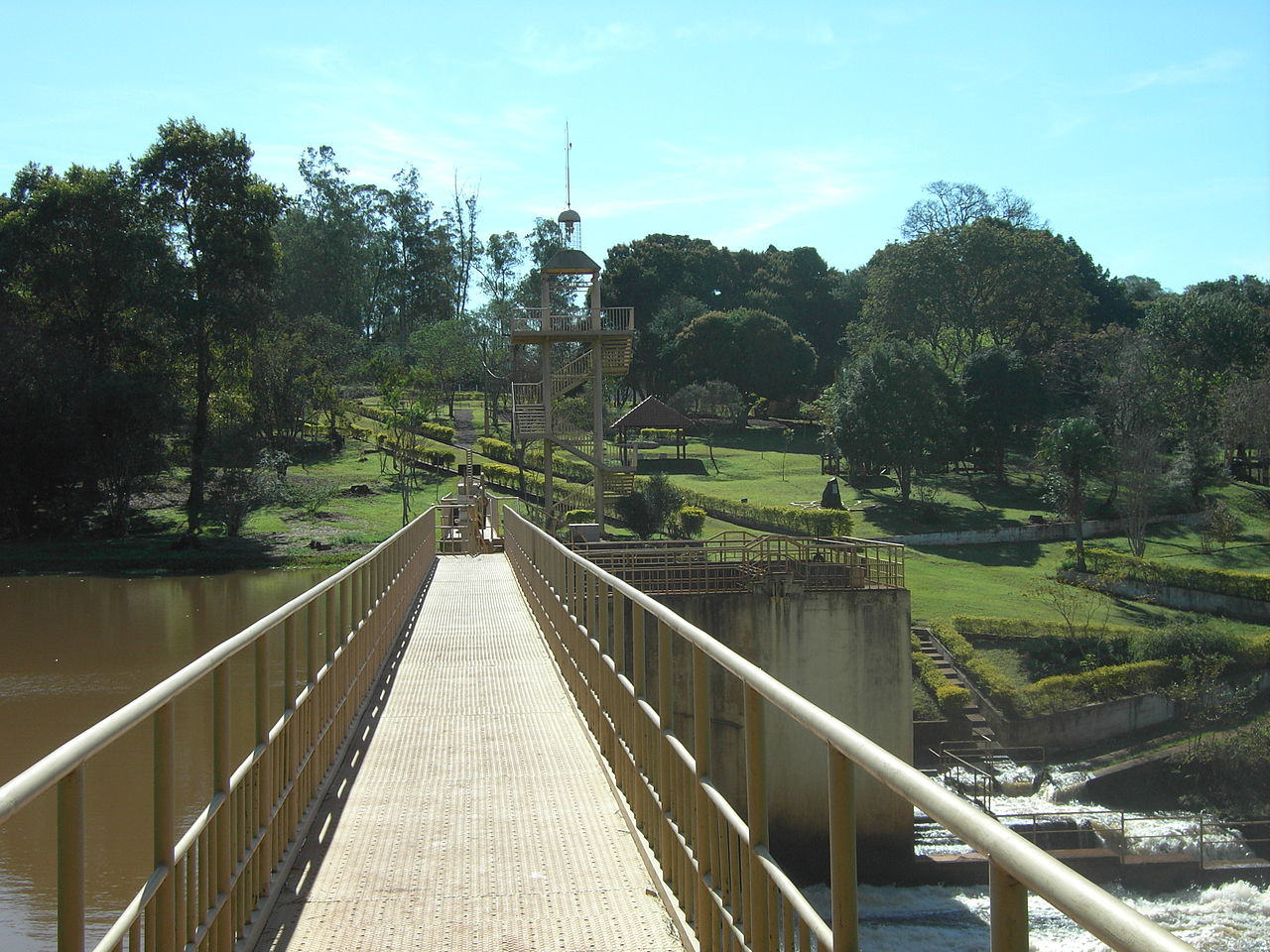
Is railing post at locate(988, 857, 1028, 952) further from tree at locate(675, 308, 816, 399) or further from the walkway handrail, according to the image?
tree at locate(675, 308, 816, 399)

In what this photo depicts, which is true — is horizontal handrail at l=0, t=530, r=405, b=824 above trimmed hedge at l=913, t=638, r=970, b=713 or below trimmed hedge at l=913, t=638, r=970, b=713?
above

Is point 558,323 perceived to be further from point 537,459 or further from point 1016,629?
point 537,459

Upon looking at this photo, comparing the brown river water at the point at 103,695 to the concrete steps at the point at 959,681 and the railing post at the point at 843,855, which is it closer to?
the railing post at the point at 843,855

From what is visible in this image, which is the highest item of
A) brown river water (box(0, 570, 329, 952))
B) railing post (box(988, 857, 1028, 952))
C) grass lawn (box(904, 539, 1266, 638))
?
railing post (box(988, 857, 1028, 952))

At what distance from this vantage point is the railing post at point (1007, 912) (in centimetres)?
190

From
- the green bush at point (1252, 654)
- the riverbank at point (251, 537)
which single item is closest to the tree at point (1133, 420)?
the green bush at point (1252, 654)

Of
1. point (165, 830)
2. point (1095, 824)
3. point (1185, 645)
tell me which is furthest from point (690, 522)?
point (165, 830)

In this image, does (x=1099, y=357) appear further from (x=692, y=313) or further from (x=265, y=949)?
(x=265, y=949)

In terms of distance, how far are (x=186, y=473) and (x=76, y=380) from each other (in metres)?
11.3

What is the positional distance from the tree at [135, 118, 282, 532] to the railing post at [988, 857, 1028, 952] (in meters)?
43.5

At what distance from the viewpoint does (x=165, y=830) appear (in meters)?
3.77

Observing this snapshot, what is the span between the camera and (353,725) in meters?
9.03

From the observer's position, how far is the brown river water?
393 inches

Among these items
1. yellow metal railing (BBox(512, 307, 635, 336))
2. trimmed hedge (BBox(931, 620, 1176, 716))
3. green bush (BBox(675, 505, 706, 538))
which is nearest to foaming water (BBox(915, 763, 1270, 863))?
trimmed hedge (BBox(931, 620, 1176, 716))
